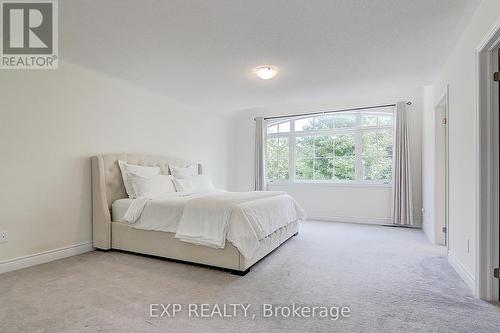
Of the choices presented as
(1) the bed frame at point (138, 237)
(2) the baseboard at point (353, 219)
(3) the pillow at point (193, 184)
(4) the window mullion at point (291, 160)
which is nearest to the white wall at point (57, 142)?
(1) the bed frame at point (138, 237)

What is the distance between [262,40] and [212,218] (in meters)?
1.88

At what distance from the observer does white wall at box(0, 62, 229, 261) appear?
9.23ft

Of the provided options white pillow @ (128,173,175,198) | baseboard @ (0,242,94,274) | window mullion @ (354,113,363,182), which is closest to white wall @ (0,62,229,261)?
baseboard @ (0,242,94,274)

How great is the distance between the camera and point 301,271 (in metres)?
2.76

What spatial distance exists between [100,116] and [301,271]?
10.6 feet

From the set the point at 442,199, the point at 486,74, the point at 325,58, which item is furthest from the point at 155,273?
the point at 442,199

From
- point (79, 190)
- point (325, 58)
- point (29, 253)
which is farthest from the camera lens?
point (79, 190)

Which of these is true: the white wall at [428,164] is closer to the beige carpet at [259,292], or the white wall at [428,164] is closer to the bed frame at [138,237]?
the beige carpet at [259,292]

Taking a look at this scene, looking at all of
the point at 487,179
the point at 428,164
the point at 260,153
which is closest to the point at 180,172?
the point at 260,153

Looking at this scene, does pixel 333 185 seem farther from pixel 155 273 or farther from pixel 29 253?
pixel 29 253

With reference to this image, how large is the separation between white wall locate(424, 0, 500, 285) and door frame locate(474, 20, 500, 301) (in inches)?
3.9

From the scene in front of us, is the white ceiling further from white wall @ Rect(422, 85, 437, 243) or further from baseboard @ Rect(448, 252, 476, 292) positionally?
baseboard @ Rect(448, 252, 476, 292)

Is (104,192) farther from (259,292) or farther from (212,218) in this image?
(259,292)

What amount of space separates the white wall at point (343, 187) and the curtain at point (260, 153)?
211mm
